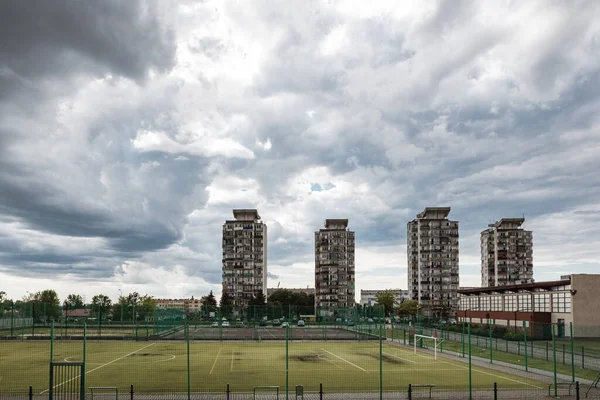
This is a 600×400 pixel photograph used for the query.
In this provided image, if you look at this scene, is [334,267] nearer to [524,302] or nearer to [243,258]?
[243,258]

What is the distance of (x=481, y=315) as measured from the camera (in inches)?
3501

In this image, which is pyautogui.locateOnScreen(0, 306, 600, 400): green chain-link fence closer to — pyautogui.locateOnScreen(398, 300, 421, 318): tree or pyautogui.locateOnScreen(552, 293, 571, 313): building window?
pyautogui.locateOnScreen(552, 293, 571, 313): building window

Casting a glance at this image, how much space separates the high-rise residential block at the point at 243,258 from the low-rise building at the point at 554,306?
93.4 m

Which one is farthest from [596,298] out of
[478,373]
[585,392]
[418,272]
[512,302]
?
A: [418,272]

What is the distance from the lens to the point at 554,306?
70.2 meters

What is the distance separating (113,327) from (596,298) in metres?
54.9

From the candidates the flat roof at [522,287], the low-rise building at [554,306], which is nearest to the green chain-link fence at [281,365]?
the low-rise building at [554,306]

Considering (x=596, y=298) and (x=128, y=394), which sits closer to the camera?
(x=128, y=394)

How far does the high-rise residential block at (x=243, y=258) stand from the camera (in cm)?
17100

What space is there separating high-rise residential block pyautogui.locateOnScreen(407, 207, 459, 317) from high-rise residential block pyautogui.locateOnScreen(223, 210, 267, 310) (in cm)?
4598

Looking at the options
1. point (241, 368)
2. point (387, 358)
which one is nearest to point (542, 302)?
Result: point (387, 358)

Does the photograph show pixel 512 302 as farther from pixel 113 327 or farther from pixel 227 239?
pixel 227 239

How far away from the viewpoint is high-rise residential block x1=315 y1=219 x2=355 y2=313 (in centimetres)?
18150

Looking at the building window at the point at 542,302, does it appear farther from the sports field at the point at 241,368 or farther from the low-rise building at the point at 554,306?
the sports field at the point at 241,368
